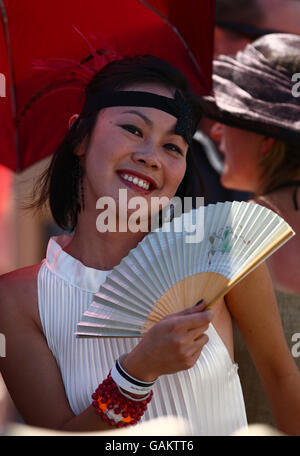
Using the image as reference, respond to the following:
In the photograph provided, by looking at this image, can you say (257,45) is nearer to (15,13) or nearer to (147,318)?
(15,13)

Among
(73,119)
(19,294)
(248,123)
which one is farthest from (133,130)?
(248,123)

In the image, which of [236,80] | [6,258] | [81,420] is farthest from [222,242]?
[6,258]

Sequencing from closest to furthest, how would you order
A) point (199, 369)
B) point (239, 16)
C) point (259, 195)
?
1. point (199, 369)
2. point (259, 195)
3. point (239, 16)

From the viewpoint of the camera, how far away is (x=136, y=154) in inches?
86.0

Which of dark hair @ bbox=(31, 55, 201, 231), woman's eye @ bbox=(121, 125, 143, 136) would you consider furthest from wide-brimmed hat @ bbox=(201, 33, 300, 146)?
woman's eye @ bbox=(121, 125, 143, 136)

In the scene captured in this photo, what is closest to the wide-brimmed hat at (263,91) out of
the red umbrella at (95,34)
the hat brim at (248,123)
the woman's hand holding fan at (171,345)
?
the hat brim at (248,123)

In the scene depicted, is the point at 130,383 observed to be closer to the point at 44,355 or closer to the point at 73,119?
the point at 44,355

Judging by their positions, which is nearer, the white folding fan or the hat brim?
the white folding fan

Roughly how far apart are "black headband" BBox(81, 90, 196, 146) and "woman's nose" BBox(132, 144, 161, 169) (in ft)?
0.41

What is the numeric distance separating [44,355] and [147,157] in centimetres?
71

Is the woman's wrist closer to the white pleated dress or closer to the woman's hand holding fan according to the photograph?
the woman's hand holding fan

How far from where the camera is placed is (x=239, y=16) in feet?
14.8

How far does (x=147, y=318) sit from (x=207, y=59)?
1.09 m

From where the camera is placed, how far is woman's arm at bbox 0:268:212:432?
5.84 ft
